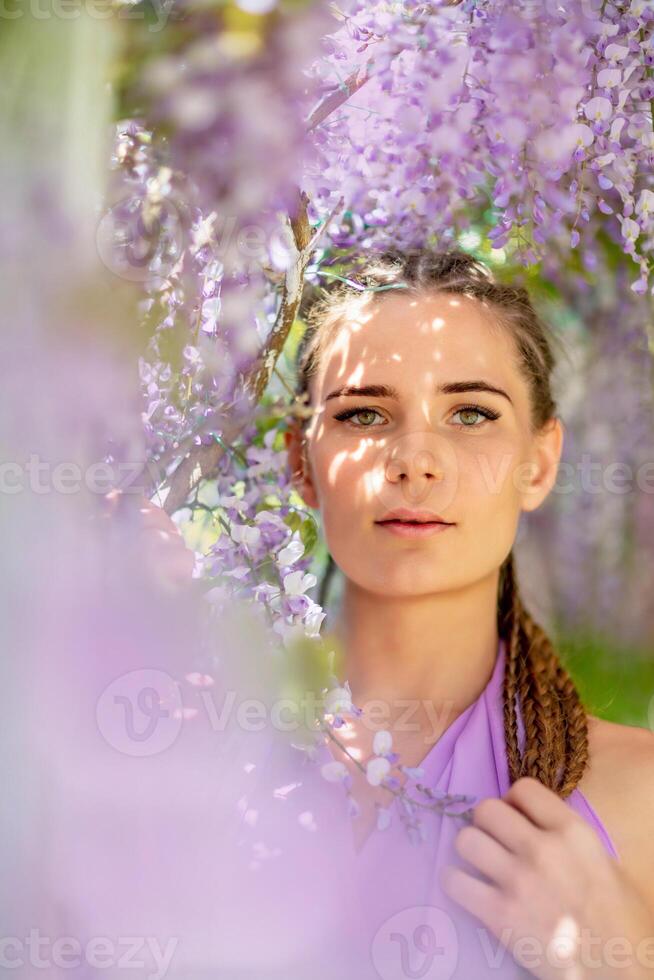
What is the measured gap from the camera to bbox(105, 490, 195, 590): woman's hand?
139 centimetres

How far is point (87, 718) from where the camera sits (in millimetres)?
1257

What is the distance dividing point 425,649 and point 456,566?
19cm

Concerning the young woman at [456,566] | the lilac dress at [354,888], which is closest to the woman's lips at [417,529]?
the young woman at [456,566]

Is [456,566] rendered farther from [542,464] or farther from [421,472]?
[542,464]

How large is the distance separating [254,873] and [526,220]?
1.15 meters

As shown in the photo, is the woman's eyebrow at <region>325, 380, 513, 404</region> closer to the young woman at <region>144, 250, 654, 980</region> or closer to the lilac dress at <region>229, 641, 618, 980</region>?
the young woman at <region>144, 250, 654, 980</region>

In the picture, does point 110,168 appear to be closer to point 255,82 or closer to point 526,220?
point 255,82

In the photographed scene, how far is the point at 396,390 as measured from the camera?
6.07 ft

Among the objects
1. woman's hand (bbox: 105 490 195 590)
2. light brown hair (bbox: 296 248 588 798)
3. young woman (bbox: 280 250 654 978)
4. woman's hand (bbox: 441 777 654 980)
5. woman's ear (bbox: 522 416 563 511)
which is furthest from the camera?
woman's ear (bbox: 522 416 563 511)

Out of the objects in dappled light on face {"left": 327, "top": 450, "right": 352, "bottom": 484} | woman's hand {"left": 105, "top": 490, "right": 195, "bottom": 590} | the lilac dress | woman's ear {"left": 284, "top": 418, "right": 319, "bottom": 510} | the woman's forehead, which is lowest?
the lilac dress

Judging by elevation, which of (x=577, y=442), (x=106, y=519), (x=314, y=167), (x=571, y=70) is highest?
(x=577, y=442)

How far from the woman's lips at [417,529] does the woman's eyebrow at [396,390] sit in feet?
0.70

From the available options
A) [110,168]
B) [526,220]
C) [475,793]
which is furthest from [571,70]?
[475,793]

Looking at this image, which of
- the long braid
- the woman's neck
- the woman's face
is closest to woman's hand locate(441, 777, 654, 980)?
the long braid
